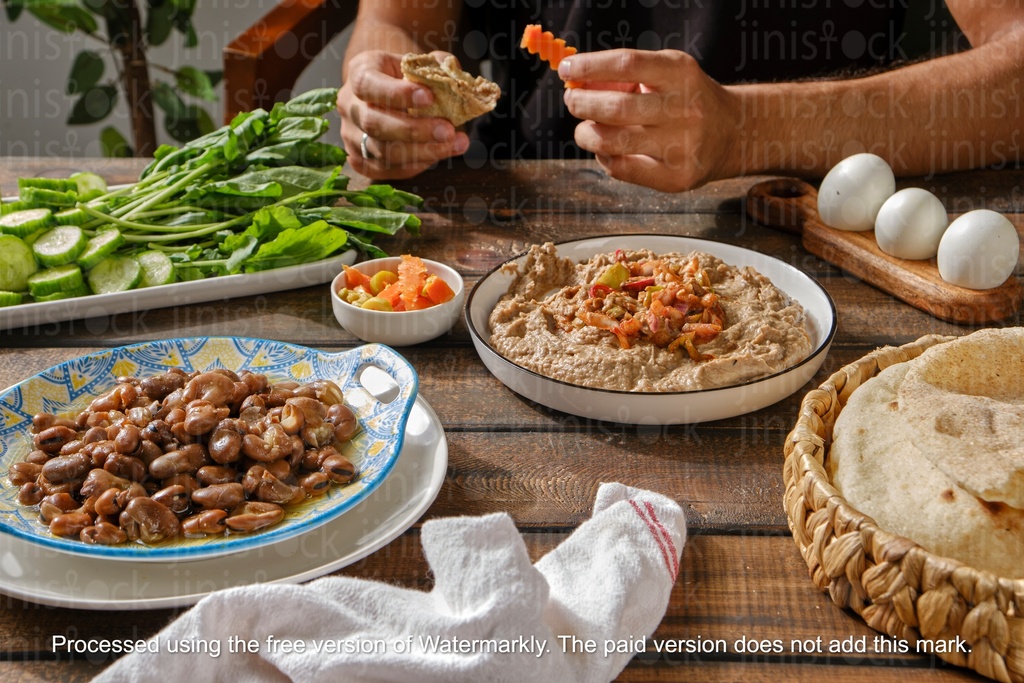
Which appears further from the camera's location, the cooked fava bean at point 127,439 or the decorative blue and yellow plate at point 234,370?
the cooked fava bean at point 127,439

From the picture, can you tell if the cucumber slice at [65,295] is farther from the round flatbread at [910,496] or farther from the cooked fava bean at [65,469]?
the round flatbread at [910,496]

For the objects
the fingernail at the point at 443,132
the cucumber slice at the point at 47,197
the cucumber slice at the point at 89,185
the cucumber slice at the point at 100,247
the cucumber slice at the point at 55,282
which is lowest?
the cucumber slice at the point at 55,282

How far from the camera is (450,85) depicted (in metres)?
2.38

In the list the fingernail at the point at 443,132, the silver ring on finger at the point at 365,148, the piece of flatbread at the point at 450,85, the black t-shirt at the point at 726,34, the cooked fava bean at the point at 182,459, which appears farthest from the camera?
the black t-shirt at the point at 726,34

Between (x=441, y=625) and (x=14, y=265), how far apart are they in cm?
144

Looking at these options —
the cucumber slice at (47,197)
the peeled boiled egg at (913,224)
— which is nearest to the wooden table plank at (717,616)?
the peeled boiled egg at (913,224)

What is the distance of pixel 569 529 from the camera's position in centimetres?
134

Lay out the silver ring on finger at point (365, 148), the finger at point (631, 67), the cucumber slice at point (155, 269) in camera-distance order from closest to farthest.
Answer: the cucumber slice at point (155, 269), the finger at point (631, 67), the silver ring on finger at point (365, 148)

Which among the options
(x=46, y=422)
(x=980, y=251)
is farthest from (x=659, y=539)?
(x=980, y=251)

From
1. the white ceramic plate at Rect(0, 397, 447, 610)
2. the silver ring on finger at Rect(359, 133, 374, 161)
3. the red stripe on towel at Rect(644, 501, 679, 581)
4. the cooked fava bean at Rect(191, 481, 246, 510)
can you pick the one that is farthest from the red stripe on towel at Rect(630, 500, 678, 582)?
the silver ring on finger at Rect(359, 133, 374, 161)

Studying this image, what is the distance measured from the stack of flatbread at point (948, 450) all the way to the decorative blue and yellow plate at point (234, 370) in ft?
2.11

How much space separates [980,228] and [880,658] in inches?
43.7

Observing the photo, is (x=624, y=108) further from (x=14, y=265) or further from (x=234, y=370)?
(x=14, y=265)

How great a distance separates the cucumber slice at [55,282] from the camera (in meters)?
1.96
